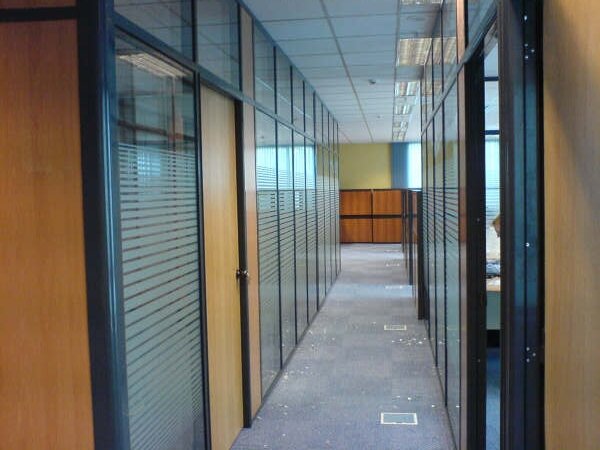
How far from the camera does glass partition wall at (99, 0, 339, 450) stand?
1.75m

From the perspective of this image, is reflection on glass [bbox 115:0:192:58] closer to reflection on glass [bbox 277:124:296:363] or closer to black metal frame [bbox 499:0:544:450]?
black metal frame [bbox 499:0:544:450]

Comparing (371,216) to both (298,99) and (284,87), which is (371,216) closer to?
(298,99)

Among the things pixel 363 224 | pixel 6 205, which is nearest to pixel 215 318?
pixel 6 205

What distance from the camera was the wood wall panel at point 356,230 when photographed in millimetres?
14195

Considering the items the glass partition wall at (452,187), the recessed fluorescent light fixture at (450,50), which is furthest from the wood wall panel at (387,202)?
the recessed fluorescent light fixture at (450,50)

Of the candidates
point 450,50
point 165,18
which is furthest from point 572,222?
point 450,50

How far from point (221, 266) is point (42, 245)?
4.55 ft

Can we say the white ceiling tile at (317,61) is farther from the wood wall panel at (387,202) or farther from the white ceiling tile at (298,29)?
the wood wall panel at (387,202)

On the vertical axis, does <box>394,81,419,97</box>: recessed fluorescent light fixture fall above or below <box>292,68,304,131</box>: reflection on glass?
above

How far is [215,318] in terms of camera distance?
292 cm

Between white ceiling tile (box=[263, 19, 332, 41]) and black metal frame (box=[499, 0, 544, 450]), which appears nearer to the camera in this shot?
black metal frame (box=[499, 0, 544, 450])

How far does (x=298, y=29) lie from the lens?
4031 mm

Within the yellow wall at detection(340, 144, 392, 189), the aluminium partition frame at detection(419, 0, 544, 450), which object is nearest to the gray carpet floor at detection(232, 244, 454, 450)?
the aluminium partition frame at detection(419, 0, 544, 450)

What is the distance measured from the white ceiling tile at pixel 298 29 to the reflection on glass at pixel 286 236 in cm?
67
